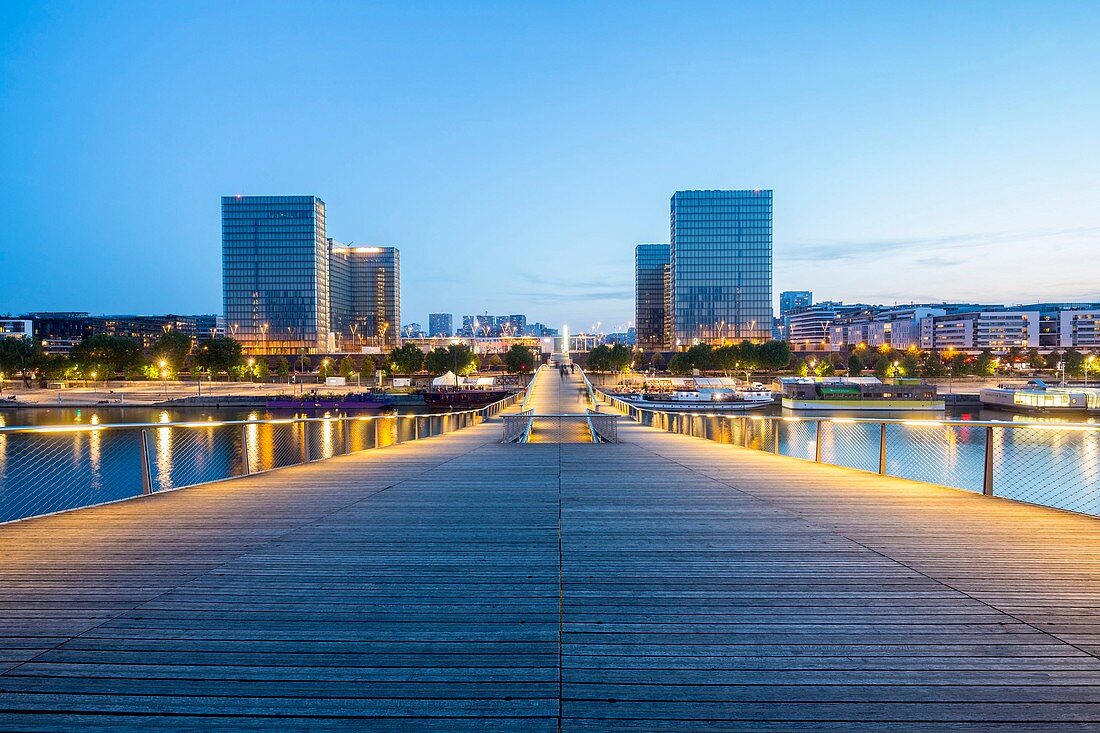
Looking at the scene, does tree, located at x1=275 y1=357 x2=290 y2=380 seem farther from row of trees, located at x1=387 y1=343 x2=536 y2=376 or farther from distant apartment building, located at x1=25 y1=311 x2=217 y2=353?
distant apartment building, located at x1=25 y1=311 x2=217 y2=353

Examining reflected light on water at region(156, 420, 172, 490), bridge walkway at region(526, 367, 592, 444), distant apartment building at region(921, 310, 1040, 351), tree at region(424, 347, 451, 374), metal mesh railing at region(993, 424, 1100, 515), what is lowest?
reflected light on water at region(156, 420, 172, 490)

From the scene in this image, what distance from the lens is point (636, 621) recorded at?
356 cm

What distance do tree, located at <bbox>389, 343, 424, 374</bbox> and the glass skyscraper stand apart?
5549 centimetres

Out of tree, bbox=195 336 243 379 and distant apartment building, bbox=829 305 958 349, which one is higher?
distant apartment building, bbox=829 305 958 349

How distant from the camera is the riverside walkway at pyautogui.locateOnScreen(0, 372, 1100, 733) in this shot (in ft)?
8.77

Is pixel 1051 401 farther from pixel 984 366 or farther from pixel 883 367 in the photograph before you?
pixel 984 366

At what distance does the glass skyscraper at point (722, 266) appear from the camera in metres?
123

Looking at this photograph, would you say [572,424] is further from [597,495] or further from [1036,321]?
[1036,321]

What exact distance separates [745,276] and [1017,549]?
125m

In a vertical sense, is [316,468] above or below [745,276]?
below

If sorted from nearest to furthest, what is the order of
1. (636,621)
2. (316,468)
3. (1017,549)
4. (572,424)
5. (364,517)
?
(636,621) < (1017,549) < (364,517) < (316,468) < (572,424)

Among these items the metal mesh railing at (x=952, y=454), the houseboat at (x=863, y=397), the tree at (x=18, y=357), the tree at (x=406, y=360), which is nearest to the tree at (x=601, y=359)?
the tree at (x=406, y=360)

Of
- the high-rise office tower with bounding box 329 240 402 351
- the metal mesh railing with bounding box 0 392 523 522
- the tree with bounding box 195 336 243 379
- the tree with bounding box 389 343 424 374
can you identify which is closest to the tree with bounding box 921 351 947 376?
the metal mesh railing with bounding box 0 392 523 522

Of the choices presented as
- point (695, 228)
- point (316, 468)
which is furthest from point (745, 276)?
point (316, 468)
